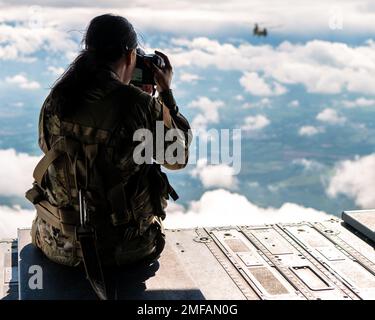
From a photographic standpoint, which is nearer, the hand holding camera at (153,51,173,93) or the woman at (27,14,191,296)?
the woman at (27,14,191,296)

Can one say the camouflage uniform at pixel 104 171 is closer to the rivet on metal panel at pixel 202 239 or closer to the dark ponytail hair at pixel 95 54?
the dark ponytail hair at pixel 95 54

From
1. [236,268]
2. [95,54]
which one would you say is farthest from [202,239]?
[95,54]

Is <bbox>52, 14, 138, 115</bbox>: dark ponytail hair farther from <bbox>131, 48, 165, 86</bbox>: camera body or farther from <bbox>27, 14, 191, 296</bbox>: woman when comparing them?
Result: <bbox>131, 48, 165, 86</bbox>: camera body

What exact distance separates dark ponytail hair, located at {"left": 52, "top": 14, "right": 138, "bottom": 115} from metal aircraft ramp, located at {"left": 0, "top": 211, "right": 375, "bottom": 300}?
139 cm

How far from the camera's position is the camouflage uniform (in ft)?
13.6

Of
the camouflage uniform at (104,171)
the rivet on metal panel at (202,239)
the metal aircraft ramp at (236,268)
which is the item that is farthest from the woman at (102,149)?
the rivet on metal panel at (202,239)

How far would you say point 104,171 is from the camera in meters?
4.21

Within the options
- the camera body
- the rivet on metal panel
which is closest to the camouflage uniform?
the camera body

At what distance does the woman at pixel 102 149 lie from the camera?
415 cm

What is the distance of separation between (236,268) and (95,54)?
267cm

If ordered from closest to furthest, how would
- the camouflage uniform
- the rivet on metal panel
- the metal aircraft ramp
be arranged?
1. the camouflage uniform
2. the metal aircraft ramp
3. the rivet on metal panel

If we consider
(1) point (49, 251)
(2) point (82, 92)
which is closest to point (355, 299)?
(1) point (49, 251)

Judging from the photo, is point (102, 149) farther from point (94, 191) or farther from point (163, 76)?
point (163, 76)
